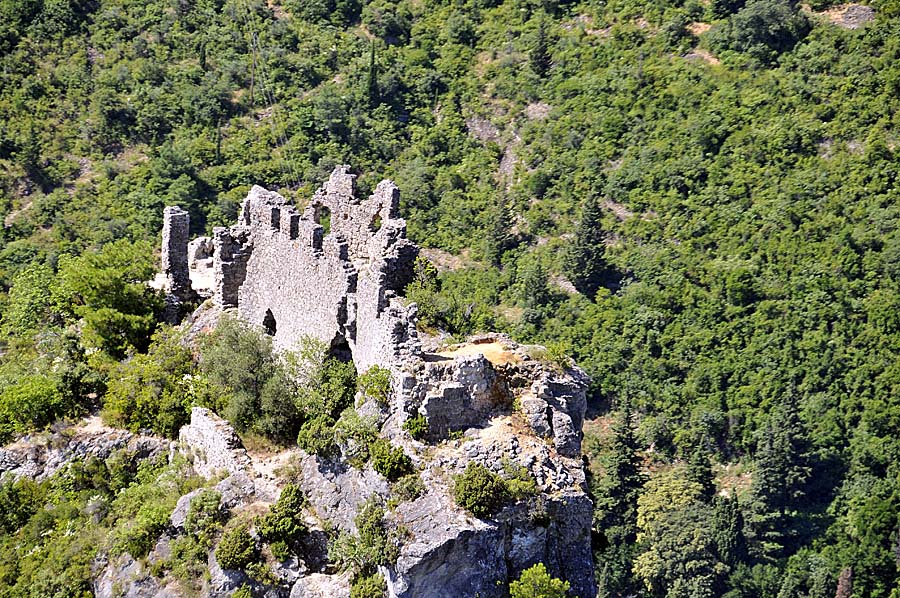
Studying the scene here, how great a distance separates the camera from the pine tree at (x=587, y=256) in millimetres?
81188

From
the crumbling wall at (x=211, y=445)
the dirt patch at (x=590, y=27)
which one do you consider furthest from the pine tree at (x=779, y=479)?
the crumbling wall at (x=211, y=445)

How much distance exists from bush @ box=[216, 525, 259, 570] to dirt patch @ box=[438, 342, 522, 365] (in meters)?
6.56

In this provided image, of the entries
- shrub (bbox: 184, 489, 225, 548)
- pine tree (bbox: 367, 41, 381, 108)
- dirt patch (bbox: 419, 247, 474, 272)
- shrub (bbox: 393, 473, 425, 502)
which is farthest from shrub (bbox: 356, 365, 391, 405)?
pine tree (bbox: 367, 41, 381, 108)

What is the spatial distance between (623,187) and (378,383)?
199ft

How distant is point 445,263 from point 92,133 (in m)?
27.1

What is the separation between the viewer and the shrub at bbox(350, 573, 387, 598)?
25.0 m

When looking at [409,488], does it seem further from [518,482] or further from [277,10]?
[277,10]

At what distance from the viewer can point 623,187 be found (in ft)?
281

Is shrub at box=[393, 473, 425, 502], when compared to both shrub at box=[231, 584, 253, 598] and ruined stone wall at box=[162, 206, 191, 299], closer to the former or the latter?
shrub at box=[231, 584, 253, 598]

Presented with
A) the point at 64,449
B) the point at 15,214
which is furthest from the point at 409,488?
the point at 15,214

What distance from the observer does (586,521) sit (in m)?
25.8

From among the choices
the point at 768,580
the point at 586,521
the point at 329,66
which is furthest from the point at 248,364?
the point at 329,66

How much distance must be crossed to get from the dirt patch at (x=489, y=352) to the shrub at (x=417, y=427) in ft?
7.79

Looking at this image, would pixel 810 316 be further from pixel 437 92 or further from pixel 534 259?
pixel 437 92
